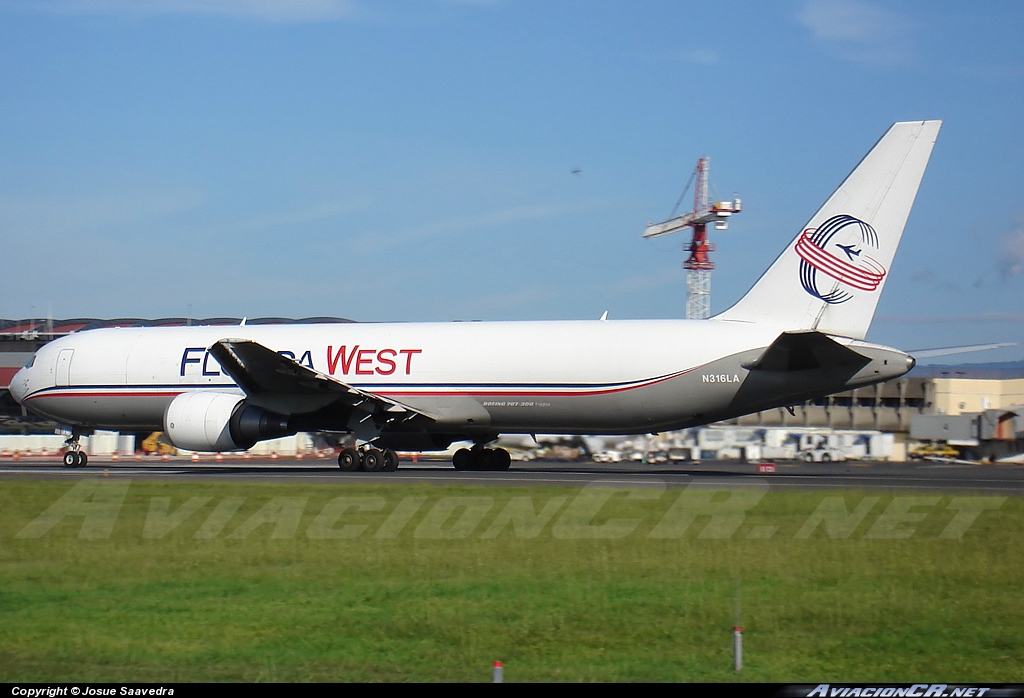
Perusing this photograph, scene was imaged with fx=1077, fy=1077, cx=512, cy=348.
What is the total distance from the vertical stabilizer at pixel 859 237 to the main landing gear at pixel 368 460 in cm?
1116

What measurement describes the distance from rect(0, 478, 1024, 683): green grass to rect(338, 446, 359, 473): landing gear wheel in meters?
13.2

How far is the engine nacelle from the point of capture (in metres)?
29.2

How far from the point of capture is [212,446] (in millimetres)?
29344

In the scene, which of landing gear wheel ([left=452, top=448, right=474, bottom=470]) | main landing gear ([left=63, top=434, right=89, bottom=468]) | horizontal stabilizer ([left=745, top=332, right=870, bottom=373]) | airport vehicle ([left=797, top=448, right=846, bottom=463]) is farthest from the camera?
airport vehicle ([left=797, top=448, right=846, bottom=463])

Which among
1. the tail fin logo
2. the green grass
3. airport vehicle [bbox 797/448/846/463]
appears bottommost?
the green grass

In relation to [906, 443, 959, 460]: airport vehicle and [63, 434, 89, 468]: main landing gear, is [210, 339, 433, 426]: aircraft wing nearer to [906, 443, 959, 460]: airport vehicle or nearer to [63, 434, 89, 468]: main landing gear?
[63, 434, 89, 468]: main landing gear

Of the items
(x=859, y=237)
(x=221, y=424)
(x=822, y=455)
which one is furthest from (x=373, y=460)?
(x=822, y=455)

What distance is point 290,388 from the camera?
2978cm

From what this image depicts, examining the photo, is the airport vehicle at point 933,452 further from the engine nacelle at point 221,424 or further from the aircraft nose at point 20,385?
the aircraft nose at point 20,385

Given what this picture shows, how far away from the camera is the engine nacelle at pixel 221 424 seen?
2925 centimetres

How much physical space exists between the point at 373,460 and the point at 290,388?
9.98 ft

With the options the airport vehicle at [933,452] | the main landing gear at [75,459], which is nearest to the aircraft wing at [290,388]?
the main landing gear at [75,459]

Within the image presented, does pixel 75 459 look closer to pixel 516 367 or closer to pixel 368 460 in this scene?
pixel 368 460

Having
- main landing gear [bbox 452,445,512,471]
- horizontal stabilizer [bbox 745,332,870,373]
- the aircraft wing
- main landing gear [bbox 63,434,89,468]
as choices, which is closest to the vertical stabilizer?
horizontal stabilizer [bbox 745,332,870,373]
